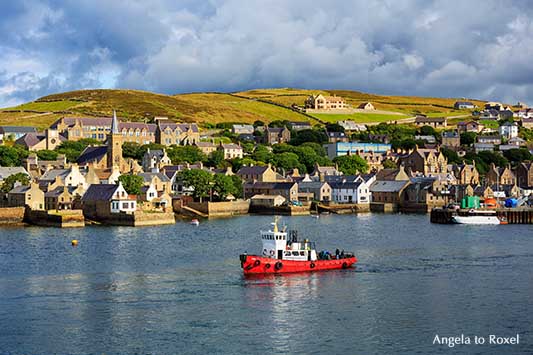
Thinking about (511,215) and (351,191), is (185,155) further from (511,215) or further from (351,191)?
(511,215)

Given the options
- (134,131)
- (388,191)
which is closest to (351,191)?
(388,191)

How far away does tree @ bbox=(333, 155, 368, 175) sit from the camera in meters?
154

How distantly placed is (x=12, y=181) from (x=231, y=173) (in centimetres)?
3685

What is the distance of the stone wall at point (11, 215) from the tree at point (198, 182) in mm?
26055

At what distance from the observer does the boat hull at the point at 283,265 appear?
52.9 meters

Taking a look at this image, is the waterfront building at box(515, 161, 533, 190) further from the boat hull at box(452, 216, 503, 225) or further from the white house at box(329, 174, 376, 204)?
the boat hull at box(452, 216, 503, 225)

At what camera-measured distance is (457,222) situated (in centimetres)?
9600

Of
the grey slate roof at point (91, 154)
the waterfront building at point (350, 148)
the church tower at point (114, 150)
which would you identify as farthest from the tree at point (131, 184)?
the waterfront building at point (350, 148)

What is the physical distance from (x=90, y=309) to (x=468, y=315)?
1964cm

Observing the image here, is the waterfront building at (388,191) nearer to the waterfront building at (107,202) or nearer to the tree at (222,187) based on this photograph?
the tree at (222,187)

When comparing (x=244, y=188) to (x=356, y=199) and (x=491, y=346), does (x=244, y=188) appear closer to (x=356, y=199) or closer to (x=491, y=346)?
(x=356, y=199)

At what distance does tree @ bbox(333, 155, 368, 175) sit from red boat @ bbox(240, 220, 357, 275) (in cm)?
9708

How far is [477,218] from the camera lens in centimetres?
9675

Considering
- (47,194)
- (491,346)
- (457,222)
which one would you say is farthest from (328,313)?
(47,194)
